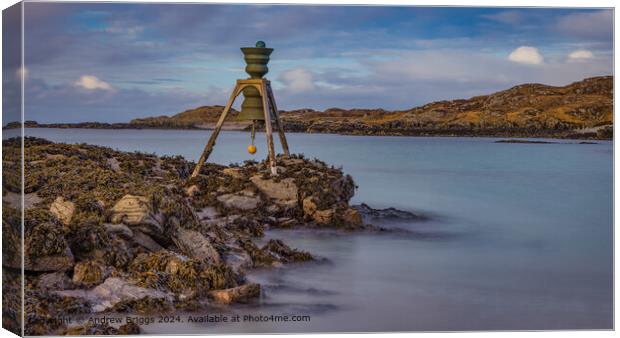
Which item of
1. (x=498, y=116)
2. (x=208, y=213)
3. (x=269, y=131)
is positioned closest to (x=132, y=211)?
(x=208, y=213)

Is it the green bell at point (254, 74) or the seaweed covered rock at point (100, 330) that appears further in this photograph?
the green bell at point (254, 74)

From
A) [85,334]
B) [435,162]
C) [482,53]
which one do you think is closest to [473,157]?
[435,162]

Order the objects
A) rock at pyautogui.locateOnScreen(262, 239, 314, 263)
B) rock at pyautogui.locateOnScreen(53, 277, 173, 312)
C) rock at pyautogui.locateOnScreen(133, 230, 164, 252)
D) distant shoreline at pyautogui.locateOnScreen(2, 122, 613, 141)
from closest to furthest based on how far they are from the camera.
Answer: rock at pyautogui.locateOnScreen(53, 277, 173, 312), rock at pyautogui.locateOnScreen(133, 230, 164, 252), rock at pyautogui.locateOnScreen(262, 239, 314, 263), distant shoreline at pyautogui.locateOnScreen(2, 122, 613, 141)

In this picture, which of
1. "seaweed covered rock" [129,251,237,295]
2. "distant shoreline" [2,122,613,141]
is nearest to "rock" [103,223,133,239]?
"seaweed covered rock" [129,251,237,295]

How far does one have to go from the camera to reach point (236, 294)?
1449cm

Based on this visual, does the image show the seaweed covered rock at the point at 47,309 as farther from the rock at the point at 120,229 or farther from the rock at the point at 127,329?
the rock at the point at 120,229

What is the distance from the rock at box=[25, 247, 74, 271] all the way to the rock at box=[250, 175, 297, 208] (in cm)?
395

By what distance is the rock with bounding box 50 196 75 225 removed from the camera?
14.7 metres

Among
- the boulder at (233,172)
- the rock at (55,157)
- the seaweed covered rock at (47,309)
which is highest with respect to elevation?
the rock at (55,157)

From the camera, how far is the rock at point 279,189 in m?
17.4

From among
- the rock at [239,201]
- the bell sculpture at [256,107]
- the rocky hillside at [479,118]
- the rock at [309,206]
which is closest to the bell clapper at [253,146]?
the bell sculpture at [256,107]

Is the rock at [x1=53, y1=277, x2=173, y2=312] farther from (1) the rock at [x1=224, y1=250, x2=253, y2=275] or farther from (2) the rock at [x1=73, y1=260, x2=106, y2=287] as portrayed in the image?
(1) the rock at [x1=224, y1=250, x2=253, y2=275]

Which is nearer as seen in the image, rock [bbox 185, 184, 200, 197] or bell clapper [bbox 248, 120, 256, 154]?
bell clapper [bbox 248, 120, 256, 154]

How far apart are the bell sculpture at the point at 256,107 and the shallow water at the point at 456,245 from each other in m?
0.38
